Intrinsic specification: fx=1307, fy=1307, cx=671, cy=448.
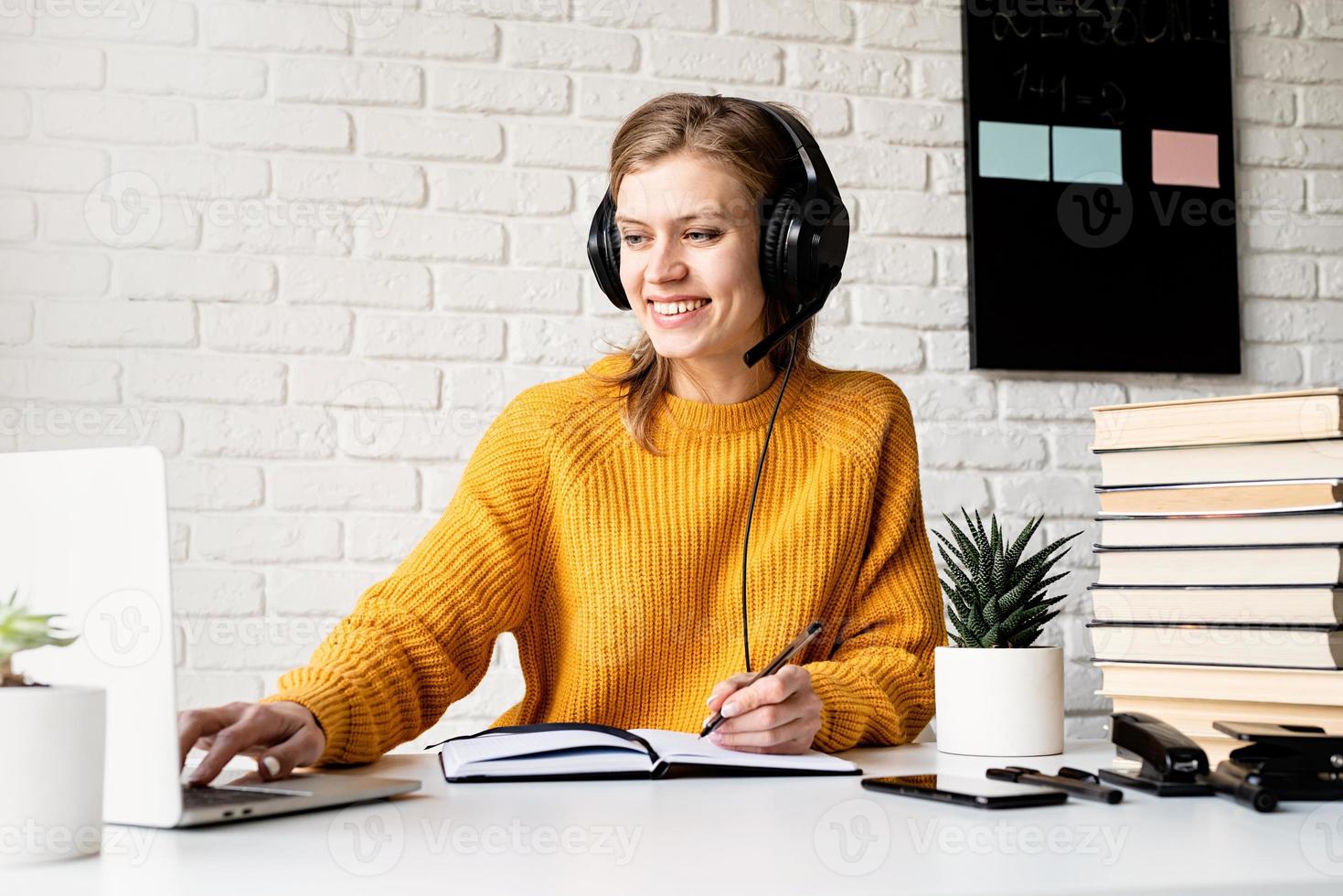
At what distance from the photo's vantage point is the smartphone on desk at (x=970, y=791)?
2.83 ft

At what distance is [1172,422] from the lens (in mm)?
1098

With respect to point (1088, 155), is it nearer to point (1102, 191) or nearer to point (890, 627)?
point (1102, 191)

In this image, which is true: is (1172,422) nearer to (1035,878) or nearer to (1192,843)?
(1192,843)

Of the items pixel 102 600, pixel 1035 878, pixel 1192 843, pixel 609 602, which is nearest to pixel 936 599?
pixel 609 602

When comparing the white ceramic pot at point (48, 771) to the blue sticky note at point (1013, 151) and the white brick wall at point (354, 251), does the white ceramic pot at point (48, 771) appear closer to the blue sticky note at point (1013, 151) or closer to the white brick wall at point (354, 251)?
the white brick wall at point (354, 251)

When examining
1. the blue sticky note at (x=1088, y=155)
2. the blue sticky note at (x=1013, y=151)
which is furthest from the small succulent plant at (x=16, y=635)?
the blue sticky note at (x=1088, y=155)

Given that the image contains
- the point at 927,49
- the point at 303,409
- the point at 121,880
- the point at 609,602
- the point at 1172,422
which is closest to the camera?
the point at 121,880

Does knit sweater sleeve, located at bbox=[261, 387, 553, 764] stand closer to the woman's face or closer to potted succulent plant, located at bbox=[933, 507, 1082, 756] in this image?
the woman's face

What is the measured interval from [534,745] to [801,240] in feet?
2.17

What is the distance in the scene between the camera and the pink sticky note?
2412 mm

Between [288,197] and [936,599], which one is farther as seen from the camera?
[288,197]

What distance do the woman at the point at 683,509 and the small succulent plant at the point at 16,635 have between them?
0.69m

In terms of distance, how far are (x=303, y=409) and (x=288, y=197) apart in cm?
34

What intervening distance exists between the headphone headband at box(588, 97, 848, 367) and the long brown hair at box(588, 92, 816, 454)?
0.09ft
